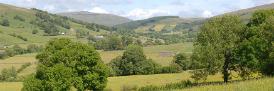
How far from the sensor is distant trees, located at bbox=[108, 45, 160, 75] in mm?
122312

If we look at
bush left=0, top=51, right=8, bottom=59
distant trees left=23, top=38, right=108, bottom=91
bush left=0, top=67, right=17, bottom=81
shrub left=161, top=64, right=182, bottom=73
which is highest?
distant trees left=23, top=38, right=108, bottom=91

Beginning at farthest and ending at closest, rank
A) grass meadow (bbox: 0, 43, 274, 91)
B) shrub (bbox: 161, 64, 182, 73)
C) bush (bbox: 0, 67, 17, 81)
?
bush (bbox: 0, 67, 17, 81)
shrub (bbox: 161, 64, 182, 73)
grass meadow (bbox: 0, 43, 274, 91)

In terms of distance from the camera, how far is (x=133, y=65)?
123m

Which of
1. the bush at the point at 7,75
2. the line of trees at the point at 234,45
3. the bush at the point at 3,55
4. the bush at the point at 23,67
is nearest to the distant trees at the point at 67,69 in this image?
the line of trees at the point at 234,45

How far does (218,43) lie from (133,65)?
202 feet

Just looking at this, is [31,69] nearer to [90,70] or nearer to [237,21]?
[90,70]

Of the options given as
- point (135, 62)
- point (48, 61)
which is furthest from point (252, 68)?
point (135, 62)

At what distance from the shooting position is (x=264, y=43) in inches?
2260

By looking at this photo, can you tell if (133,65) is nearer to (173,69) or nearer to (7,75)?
(173,69)

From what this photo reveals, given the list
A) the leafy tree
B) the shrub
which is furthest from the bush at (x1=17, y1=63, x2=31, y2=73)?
the leafy tree

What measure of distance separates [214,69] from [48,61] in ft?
76.5

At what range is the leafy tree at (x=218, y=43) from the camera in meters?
61.9

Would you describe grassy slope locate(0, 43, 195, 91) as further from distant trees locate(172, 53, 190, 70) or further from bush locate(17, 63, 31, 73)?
distant trees locate(172, 53, 190, 70)

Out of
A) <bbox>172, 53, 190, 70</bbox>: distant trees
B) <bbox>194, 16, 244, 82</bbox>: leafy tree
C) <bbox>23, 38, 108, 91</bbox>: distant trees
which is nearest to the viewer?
<bbox>194, 16, 244, 82</bbox>: leafy tree
